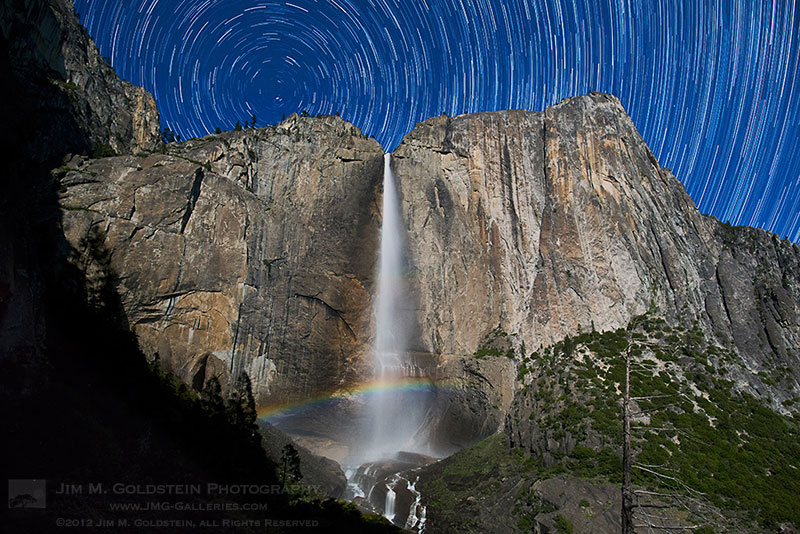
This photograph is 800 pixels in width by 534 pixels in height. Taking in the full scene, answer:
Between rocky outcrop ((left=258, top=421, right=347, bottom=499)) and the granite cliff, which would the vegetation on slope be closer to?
the granite cliff

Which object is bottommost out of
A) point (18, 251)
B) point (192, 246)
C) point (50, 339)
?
point (50, 339)

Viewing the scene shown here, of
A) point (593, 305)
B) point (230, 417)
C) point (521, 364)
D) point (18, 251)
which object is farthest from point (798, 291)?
point (18, 251)

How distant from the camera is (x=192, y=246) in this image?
129 ft

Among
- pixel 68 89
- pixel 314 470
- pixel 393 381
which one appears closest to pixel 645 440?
pixel 314 470

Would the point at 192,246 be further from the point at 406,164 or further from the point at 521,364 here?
the point at 521,364

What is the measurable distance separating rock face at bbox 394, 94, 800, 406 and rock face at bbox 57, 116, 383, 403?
715 cm

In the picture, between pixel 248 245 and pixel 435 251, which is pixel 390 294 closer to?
pixel 435 251

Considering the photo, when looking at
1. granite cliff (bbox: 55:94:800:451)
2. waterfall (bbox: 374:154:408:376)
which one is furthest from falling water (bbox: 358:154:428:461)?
granite cliff (bbox: 55:94:800:451)

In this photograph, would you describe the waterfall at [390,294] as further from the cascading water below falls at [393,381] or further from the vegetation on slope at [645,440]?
the vegetation on slope at [645,440]

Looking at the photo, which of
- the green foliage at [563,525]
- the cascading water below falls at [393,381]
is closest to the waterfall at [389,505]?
the cascading water below falls at [393,381]

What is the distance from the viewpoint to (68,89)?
Answer: 4612 cm

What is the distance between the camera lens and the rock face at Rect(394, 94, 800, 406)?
135 feet

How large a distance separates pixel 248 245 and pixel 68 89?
25.8 metres

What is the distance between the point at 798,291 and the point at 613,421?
36232 mm
